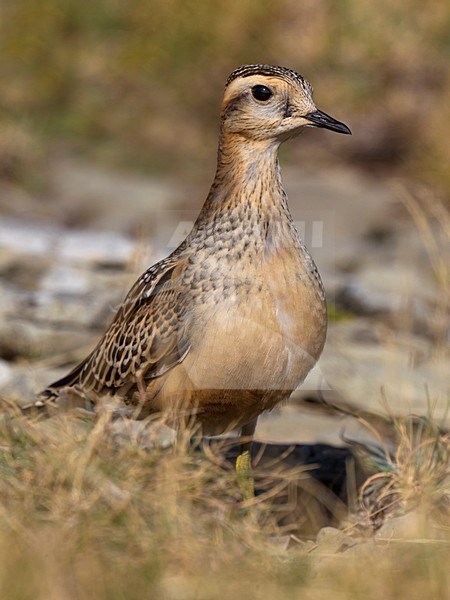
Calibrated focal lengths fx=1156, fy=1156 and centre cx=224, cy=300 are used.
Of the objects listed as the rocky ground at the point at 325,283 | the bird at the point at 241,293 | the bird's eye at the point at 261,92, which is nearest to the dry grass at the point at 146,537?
the bird at the point at 241,293

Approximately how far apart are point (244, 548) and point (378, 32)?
11.5 metres

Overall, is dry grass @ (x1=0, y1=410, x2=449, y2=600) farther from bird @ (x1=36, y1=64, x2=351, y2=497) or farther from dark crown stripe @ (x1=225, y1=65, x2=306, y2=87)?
dark crown stripe @ (x1=225, y1=65, x2=306, y2=87)

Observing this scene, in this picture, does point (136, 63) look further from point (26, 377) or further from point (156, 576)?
point (156, 576)

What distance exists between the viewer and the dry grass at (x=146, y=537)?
12.5 feet

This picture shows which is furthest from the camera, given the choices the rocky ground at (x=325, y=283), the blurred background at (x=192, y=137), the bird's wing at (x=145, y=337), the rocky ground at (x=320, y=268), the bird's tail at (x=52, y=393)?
the blurred background at (x=192, y=137)

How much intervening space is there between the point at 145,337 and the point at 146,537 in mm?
1357

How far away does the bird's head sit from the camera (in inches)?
197

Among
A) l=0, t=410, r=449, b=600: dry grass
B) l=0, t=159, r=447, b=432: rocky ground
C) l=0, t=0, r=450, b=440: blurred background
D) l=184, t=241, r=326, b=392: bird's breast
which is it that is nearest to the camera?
l=0, t=410, r=449, b=600: dry grass

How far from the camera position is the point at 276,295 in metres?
4.92

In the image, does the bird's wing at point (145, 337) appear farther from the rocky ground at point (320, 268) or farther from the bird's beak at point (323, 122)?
the bird's beak at point (323, 122)

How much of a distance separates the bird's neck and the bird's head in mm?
58

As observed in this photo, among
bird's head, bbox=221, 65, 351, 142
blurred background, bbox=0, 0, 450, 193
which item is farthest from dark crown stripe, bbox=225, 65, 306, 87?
blurred background, bbox=0, 0, 450, 193

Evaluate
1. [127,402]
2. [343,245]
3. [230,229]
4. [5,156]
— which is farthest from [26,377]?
[5,156]

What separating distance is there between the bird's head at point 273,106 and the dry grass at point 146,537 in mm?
1389
